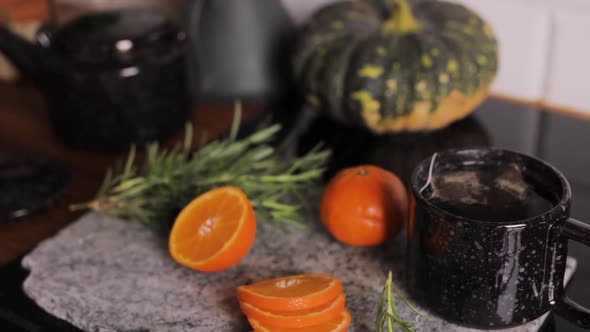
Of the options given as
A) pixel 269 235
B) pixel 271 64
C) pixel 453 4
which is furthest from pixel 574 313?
pixel 271 64

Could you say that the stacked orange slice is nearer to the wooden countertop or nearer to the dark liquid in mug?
the dark liquid in mug

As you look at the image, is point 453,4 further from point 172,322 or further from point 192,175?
point 172,322

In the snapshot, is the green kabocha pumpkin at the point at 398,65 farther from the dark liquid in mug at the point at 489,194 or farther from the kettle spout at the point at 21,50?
the kettle spout at the point at 21,50

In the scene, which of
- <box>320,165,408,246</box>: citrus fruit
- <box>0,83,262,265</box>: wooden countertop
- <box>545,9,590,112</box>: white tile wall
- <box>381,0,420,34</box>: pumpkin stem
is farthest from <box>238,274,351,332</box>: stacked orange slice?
<box>545,9,590,112</box>: white tile wall

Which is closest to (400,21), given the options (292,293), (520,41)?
(520,41)

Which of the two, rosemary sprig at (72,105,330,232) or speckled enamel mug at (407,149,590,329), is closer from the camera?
speckled enamel mug at (407,149,590,329)

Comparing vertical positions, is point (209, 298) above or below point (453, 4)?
below

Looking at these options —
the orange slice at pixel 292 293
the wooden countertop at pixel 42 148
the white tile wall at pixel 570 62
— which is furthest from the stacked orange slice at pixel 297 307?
the white tile wall at pixel 570 62
